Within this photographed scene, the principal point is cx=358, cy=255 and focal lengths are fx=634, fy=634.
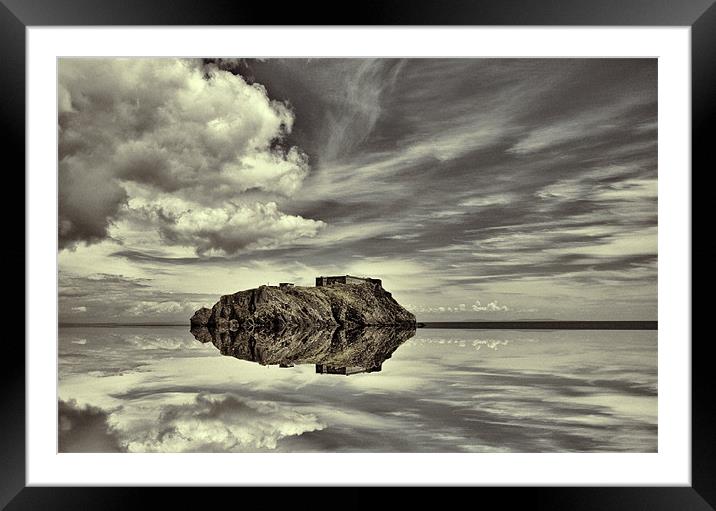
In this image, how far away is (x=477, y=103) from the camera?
2400 millimetres

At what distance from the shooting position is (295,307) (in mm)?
2484

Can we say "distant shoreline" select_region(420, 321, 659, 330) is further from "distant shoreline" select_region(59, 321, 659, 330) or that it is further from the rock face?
the rock face

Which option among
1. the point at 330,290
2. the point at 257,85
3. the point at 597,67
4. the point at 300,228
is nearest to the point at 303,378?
the point at 330,290

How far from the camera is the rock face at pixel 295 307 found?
2.43 m

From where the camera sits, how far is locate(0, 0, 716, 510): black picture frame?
6.15 feet

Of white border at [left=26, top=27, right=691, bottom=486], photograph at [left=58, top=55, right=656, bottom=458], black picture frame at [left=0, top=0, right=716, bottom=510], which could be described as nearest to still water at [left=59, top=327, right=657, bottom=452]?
photograph at [left=58, top=55, right=656, bottom=458]

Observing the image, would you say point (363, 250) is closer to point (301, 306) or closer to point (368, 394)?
point (301, 306)
